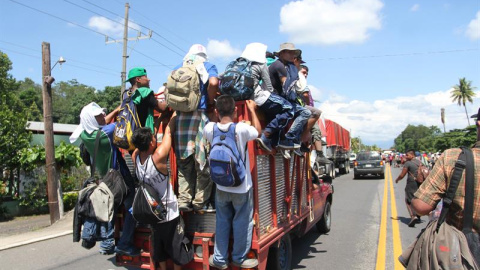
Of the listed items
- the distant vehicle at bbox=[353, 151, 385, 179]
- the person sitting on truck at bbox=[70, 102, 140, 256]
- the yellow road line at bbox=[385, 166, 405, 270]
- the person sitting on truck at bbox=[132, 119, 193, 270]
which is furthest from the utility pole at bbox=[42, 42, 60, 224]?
the distant vehicle at bbox=[353, 151, 385, 179]

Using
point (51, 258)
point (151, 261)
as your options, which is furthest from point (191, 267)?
point (51, 258)

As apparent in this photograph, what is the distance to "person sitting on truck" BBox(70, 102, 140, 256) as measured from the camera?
4340 millimetres

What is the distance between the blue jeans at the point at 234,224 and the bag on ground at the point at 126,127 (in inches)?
47.8

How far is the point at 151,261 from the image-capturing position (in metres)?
4.18

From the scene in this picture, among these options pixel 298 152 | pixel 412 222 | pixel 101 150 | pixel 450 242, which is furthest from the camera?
pixel 412 222

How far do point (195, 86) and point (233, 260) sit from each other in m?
1.87

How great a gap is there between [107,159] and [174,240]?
4.48ft

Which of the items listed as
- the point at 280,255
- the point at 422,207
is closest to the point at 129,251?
the point at 280,255

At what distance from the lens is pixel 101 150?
4441mm

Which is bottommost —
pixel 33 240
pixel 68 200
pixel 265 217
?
pixel 33 240

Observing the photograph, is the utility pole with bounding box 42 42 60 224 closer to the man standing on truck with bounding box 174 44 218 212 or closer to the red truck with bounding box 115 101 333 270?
the red truck with bounding box 115 101 333 270

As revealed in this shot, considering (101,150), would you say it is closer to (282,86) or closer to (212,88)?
(212,88)

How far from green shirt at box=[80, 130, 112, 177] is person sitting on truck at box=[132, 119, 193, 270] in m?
0.64

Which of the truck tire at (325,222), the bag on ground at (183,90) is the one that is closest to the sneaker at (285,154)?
the bag on ground at (183,90)
